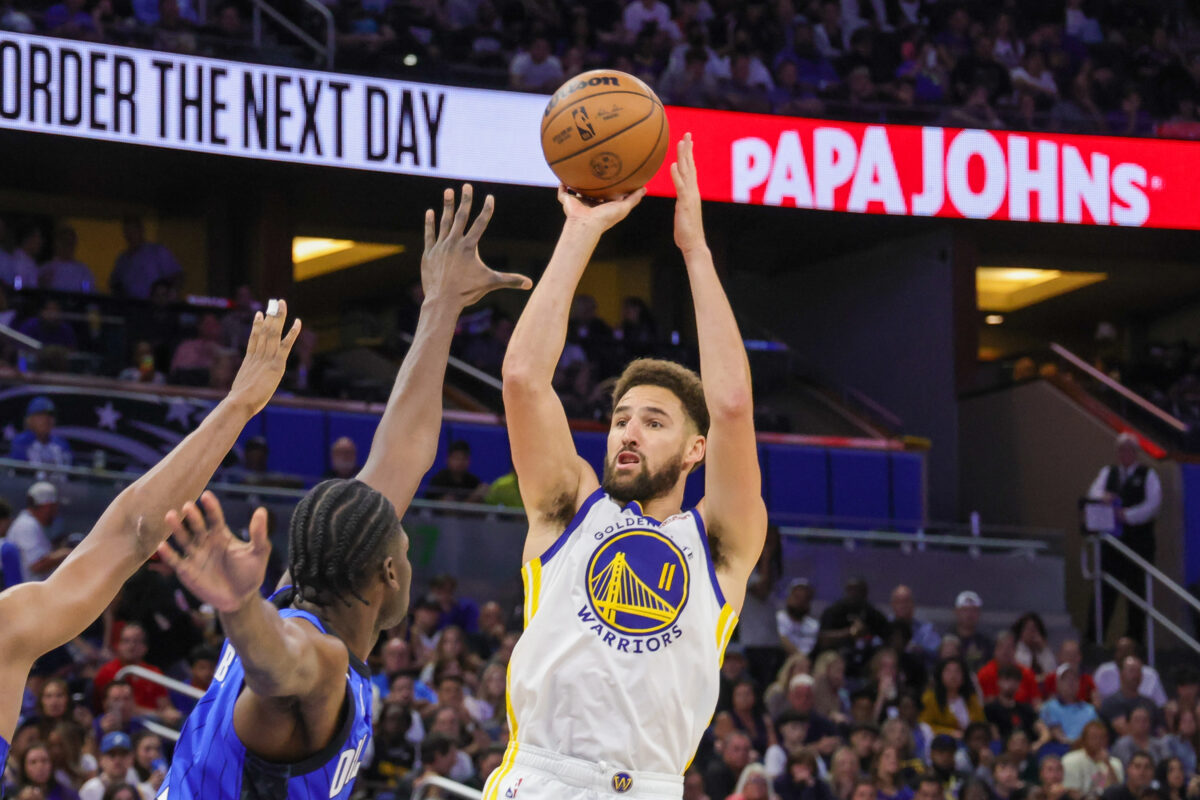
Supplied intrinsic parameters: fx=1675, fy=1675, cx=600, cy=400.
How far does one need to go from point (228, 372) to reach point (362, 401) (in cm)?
193

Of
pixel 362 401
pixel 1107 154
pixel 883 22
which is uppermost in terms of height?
pixel 883 22

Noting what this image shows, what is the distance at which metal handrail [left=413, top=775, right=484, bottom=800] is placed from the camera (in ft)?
31.0

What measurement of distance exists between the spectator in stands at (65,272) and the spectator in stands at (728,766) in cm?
897

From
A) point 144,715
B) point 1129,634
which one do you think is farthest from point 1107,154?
point 144,715

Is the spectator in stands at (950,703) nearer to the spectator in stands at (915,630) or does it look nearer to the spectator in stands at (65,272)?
the spectator in stands at (915,630)

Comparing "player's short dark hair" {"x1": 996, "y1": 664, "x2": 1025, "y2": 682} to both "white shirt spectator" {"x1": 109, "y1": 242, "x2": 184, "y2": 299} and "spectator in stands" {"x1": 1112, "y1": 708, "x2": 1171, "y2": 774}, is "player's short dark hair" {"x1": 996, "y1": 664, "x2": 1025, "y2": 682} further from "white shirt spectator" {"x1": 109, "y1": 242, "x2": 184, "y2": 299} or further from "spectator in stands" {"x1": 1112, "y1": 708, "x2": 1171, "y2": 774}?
"white shirt spectator" {"x1": 109, "y1": 242, "x2": 184, "y2": 299}

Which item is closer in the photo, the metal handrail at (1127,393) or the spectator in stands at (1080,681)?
the spectator in stands at (1080,681)

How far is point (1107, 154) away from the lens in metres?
19.4

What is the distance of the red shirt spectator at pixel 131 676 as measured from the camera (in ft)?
33.0

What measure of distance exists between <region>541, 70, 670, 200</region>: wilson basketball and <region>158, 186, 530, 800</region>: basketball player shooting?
6.18 feet

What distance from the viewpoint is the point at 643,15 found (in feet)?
64.7

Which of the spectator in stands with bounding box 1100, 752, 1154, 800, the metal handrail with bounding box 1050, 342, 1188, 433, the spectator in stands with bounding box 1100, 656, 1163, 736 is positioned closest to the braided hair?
the spectator in stands with bounding box 1100, 752, 1154, 800

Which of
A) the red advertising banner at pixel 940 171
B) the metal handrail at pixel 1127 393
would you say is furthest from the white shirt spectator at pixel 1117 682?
the red advertising banner at pixel 940 171

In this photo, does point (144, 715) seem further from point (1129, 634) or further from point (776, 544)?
point (1129, 634)
